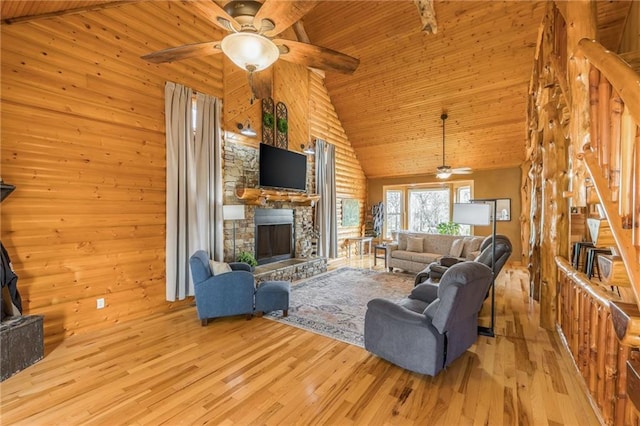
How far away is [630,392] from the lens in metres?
1.18

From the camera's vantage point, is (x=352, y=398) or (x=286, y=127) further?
(x=286, y=127)

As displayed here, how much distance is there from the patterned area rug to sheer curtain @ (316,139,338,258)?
88 centimetres

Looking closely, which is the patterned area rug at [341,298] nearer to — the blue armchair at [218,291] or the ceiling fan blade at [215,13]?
the blue armchair at [218,291]

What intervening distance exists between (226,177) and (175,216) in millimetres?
1201

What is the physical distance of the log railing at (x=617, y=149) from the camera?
112 cm

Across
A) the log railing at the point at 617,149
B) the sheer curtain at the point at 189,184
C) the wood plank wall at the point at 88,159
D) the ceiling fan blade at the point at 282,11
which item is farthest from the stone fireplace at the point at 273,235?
the log railing at the point at 617,149

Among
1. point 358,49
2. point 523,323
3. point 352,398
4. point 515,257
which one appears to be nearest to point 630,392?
point 352,398

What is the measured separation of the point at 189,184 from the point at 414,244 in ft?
15.7

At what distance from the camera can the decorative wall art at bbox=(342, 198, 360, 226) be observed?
27.6ft

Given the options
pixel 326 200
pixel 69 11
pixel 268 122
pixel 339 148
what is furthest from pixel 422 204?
pixel 69 11

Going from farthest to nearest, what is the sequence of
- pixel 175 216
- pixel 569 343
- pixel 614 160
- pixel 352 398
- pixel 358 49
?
pixel 358 49, pixel 175 216, pixel 569 343, pixel 352 398, pixel 614 160

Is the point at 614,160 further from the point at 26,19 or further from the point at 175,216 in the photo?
the point at 26,19

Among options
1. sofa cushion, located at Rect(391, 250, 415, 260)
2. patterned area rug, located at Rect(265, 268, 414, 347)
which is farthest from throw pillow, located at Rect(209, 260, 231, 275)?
sofa cushion, located at Rect(391, 250, 415, 260)

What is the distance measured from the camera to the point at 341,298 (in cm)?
456
